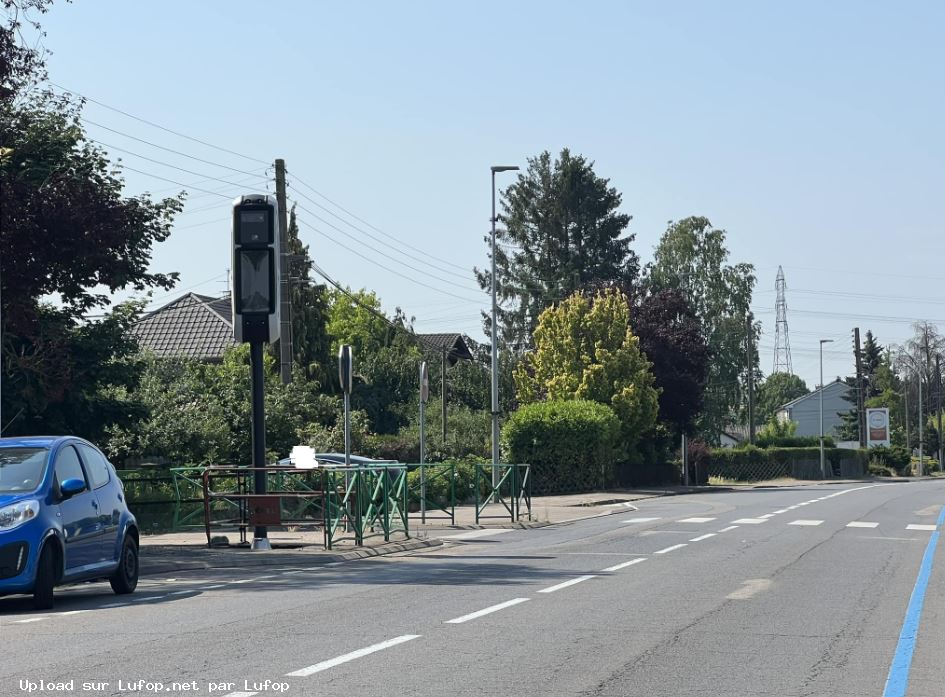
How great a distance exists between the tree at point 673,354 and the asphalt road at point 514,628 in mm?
40185

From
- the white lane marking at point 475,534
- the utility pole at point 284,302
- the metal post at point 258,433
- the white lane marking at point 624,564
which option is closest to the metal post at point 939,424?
the utility pole at point 284,302

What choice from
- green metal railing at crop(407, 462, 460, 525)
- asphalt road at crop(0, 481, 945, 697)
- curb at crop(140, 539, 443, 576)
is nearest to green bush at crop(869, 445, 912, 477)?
green metal railing at crop(407, 462, 460, 525)

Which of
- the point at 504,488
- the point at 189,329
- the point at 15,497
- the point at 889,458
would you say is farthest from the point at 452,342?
the point at 15,497

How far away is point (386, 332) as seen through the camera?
8769cm

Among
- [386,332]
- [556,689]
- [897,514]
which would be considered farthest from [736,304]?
[556,689]

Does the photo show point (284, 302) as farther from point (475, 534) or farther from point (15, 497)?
point (15, 497)

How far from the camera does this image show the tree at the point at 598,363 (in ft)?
182

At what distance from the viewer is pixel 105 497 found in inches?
567

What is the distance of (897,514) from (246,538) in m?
17.0

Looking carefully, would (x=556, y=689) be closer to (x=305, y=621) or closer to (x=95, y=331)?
(x=305, y=621)

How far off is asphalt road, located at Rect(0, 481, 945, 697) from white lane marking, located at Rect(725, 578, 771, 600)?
0.04 metres

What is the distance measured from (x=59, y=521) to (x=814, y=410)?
149 meters

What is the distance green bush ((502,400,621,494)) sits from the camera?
48094mm

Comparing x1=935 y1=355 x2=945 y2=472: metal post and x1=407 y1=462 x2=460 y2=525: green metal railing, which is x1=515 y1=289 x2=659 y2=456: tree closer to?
x1=407 y1=462 x2=460 y2=525: green metal railing
